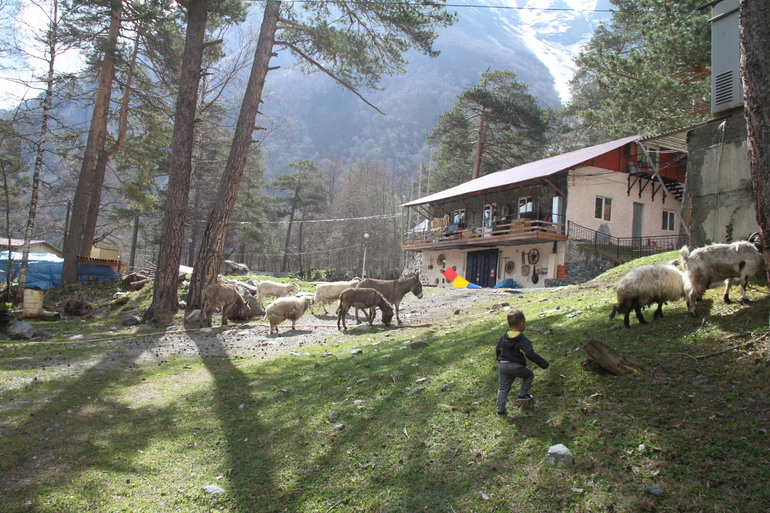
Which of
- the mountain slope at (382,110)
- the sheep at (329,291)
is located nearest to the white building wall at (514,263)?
the sheep at (329,291)

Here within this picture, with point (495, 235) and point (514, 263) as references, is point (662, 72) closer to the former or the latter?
point (495, 235)

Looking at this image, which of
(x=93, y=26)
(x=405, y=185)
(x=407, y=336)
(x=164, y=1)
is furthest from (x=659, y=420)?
(x=405, y=185)

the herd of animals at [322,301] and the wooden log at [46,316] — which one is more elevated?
the herd of animals at [322,301]

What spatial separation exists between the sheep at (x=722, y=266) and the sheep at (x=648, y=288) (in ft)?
0.54

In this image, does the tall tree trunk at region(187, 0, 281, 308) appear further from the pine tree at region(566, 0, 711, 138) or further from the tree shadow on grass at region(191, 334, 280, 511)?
the pine tree at region(566, 0, 711, 138)

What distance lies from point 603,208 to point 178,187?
24487mm

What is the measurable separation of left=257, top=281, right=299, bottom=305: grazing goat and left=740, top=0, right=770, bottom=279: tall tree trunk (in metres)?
15.2

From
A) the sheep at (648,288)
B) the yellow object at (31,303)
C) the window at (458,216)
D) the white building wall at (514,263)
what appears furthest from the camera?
the window at (458,216)

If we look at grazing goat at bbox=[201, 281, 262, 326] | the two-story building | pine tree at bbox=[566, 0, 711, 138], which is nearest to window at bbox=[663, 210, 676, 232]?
the two-story building

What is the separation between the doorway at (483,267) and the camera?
32.1 meters

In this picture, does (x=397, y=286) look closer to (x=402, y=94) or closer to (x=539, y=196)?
(x=539, y=196)

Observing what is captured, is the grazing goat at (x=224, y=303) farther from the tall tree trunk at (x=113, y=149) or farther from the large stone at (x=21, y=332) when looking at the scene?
the tall tree trunk at (x=113, y=149)

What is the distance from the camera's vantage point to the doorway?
3209 cm

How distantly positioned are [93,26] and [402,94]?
152155mm
